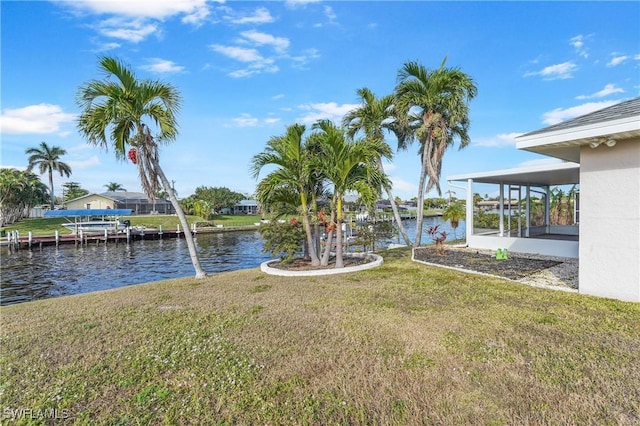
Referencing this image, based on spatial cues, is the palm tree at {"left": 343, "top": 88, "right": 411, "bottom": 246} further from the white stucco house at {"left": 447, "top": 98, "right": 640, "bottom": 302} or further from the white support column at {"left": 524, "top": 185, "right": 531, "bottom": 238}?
the white stucco house at {"left": 447, "top": 98, "right": 640, "bottom": 302}

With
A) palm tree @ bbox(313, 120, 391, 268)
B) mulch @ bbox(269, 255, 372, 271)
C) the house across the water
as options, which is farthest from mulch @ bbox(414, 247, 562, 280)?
the house across the water

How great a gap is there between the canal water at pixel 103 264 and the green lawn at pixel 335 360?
10.4m

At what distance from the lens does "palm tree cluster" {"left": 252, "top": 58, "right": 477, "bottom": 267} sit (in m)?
8.53

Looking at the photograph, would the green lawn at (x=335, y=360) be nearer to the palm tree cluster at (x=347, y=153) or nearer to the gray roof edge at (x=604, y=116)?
the gray roof edge at (x=604, y=116)

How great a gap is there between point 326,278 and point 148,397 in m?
5.15

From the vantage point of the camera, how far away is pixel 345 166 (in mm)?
8469

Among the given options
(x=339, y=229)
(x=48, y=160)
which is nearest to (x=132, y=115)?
(x=339, y=229)

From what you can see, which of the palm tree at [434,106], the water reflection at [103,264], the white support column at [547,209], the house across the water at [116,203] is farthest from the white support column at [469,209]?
the house across the water at [116,203]

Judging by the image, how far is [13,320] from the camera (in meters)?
5.45

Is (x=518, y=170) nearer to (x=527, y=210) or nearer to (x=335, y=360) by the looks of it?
(x=527, y=210)

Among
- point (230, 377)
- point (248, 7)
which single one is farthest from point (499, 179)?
point (230, 377)

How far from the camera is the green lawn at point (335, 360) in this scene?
2621mm

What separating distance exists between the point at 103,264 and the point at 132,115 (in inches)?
623

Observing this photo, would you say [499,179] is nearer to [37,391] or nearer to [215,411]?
[215,411]
